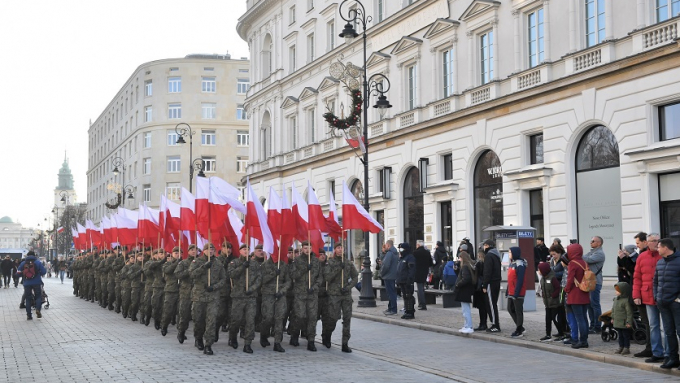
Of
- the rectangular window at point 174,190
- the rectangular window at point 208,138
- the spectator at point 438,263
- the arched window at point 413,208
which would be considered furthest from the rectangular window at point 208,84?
the spectator at point 438,263

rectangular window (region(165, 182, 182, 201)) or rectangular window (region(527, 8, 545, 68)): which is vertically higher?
rectangular window (region(527, 8, 545, 68))

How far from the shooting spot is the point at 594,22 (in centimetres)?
2505

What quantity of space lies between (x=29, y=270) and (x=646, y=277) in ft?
51.9

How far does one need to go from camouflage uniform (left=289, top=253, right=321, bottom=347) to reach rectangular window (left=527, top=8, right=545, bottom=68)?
16098 mm

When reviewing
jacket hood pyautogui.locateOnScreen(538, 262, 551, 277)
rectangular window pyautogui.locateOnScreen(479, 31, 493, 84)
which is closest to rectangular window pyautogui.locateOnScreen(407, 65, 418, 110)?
rectangular window pyautogui.locateOnScreen(479, 31, 493, 84)

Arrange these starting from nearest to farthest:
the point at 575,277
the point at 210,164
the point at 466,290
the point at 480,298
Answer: the point at 575,277
the point at 466,290
the point at 480,298
the point at 210,164

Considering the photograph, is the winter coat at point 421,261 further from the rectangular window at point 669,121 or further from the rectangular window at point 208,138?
the rectangular window at point 208,138

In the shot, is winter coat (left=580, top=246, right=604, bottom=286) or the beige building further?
the beige building

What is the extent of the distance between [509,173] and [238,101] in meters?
59.8

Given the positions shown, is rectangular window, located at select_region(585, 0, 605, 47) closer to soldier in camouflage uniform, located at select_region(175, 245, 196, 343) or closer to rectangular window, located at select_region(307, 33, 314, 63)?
soldier in camouflage uniform, located at select_region(175, 245, 196, 343)

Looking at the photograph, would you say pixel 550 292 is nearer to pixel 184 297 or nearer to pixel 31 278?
pixel 184 297

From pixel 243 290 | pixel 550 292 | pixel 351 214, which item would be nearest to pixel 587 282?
pixel 550 292

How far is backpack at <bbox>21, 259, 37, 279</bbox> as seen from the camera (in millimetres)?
20844

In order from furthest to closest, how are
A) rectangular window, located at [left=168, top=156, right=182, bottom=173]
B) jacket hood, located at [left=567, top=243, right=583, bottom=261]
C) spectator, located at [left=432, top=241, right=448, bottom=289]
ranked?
rectangular window, located at [left=168, top=156, right=182, bottom=173] → spectator, located at [left=432, top=241, right=448, bottom=289] → jacket hood, located at [left=567, top=243, right=583, bottom=261]
